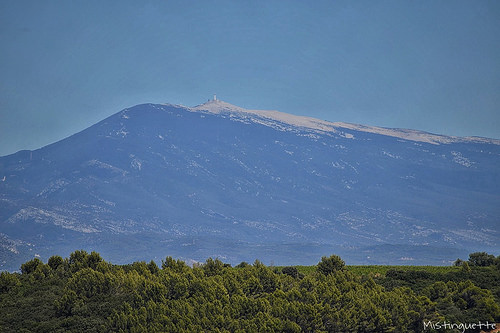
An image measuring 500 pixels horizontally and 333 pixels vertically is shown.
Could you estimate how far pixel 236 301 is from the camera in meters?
48.2

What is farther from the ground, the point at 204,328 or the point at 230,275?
the point at 230,275

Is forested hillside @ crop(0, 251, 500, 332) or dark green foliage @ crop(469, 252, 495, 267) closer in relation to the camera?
forested hillside @ crop(0, 251, 500, 332)

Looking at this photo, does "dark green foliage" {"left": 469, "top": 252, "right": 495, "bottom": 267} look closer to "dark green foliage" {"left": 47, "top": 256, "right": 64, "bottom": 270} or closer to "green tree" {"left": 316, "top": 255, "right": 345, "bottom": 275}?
"green tree" {"left": 316, "top": 255, "right": 345, "bottom": 275}

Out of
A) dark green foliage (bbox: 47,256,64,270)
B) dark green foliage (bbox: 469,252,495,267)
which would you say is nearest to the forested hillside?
dark green foliage (bbox: 47,256,64,270)

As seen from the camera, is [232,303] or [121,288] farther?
[121,288]

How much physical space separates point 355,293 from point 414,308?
4.15 meters

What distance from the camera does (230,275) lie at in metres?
53.7

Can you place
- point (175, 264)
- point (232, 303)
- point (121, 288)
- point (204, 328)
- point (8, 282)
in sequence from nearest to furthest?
1. point (204, 328)
2. point (232, 303)
3. point (121, 288)
4. point (8, 282)
5. point (175, 264)

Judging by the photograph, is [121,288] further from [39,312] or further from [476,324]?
[476,324]

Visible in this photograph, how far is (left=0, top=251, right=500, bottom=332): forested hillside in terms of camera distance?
151 feet

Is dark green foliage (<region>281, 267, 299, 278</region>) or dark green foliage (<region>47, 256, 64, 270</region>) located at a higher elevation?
dark green foliage (<region>47, 256, 64, 270</region>)

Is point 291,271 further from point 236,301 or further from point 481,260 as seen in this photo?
point 481,260

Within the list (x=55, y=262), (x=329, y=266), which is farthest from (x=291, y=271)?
(x=55, y=262)

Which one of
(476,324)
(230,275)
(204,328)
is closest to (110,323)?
(204,328)
